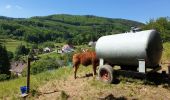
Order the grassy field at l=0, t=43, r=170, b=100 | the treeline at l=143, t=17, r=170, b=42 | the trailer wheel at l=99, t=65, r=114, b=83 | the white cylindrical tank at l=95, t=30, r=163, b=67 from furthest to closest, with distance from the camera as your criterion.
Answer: the treeline at l=143, t=17, r=170, b=42 < the trailer wheel at l=99, t=65, r=114, b=83 < the white cylindrical tank at l=95, t=30, r=163, b=67 < the grassy field at l=0, t=43, r=170, b=100

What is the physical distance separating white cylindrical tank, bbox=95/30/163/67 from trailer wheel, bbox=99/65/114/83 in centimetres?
50

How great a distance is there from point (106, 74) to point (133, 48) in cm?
254

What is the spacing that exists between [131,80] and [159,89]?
195 centimetres

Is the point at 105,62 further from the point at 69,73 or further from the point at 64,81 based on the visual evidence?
the point at 69,73

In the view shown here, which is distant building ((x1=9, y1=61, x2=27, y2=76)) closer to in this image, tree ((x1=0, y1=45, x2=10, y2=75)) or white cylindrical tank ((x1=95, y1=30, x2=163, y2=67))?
tree ((x1=0, y1=45, x2=10, y2=75))

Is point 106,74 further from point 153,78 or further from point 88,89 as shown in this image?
point 153,78

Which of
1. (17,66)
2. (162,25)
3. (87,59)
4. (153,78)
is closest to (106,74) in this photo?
(87,59)

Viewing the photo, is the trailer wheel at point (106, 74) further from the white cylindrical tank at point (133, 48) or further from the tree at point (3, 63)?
the tree at point (3, 63)

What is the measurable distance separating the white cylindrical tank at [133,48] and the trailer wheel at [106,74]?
50cm

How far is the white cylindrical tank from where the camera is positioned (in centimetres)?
1358

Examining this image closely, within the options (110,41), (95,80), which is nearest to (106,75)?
(95,80)

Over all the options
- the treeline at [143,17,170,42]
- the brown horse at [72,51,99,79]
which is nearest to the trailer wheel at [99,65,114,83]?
the brown horse at [72,51,99,79]

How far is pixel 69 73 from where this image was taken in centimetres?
1939

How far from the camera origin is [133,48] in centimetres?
1386
